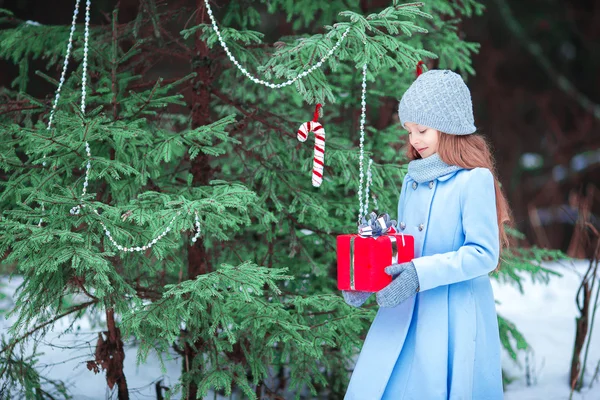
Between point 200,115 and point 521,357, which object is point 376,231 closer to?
point 200,115

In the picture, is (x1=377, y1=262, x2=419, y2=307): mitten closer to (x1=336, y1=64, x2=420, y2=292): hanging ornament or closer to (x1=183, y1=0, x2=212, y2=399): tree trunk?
(x1=336, y1=64, x2=420, y2=292): hanging ornament

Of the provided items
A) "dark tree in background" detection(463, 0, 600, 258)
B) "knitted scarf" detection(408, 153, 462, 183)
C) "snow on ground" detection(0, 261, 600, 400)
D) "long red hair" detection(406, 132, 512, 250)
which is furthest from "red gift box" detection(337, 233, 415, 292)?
"dark tree in background" detection(463, 0, 600, 258)

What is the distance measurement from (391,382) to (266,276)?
2.52 feet

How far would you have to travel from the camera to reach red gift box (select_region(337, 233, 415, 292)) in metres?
2.80

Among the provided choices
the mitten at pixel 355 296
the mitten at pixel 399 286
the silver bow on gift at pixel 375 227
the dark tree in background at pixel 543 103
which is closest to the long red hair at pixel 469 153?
the silver bow on gift at pixel 375 227

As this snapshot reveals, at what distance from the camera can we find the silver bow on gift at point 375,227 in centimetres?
284

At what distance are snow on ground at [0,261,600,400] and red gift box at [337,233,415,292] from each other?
1681 millimetres

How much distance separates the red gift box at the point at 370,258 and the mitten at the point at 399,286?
4 cm

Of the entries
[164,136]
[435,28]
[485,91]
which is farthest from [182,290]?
[485,91]

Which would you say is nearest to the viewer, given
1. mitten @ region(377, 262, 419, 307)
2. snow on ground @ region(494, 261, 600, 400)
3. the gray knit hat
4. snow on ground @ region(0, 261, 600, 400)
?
mitten @ region(377, 262, 419, 307)

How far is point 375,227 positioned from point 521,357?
3.69 metres

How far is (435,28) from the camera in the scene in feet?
16.5

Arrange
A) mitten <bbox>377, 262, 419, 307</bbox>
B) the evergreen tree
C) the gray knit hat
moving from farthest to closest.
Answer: the evergreen tree → the gray knit hat → mitten <bbox>377, 262, 419, 307</bbox>

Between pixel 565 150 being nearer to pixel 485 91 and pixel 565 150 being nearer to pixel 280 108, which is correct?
pixel 485 91
